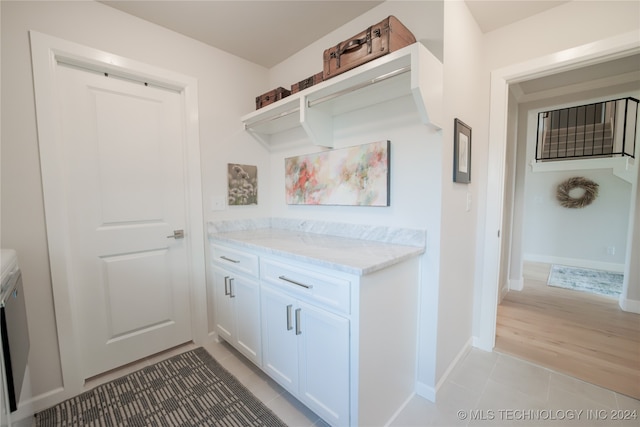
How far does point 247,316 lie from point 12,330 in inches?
41.0

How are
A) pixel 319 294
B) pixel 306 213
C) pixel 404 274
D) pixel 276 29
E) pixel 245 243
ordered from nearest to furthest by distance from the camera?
pixel 319 294, pixel 404 274, pixel 245 243, pixel 276 29, pixel 306 213

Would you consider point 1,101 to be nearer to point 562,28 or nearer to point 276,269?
point 276,269

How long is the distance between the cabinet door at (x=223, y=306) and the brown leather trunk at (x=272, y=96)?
1.35 meters

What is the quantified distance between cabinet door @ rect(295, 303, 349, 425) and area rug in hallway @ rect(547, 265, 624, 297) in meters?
3.76

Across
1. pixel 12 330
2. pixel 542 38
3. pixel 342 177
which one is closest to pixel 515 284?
pixel 542 38

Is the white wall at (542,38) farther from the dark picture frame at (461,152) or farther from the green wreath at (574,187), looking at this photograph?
the green wreath at (574,187)

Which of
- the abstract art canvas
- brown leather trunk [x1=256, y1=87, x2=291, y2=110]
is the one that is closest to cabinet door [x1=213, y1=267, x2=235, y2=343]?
the abstract art canvas

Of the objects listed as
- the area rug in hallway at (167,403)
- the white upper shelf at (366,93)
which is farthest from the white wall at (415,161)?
the area rug in hallway at (167,403)

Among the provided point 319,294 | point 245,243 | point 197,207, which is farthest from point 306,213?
point 319,294

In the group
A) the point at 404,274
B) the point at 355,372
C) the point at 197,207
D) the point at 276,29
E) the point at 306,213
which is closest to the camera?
the point at 355,372

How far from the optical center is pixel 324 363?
126 cm

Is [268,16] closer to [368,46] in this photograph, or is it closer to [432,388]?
[368,46]

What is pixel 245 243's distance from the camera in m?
1.67

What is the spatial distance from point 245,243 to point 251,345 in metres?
0.68
